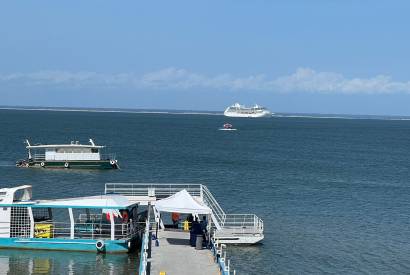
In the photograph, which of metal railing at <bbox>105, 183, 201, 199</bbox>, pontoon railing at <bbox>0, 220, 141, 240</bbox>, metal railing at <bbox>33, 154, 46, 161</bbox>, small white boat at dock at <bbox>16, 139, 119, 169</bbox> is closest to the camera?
pontoon railing at <bbox>0, 220, 141, 240</bbox>

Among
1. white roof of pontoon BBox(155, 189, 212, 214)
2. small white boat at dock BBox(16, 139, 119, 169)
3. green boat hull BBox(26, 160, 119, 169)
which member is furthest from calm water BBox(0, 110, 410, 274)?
white roof of pontoon BBox(155, 189, 212, 214)

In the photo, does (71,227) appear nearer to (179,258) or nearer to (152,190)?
(152,190)

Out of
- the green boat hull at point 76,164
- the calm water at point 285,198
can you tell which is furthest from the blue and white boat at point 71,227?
the green boat hull at point 76,164

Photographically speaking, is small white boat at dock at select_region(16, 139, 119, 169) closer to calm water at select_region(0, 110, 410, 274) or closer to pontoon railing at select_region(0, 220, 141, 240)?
calm water at select_region(0, 110, 410, 274)

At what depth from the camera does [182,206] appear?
32812 millimetres

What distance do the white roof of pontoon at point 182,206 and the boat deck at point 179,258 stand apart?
1.50 m

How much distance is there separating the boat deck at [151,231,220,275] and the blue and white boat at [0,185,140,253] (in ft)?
12.4

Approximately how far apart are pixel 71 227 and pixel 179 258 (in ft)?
32.2

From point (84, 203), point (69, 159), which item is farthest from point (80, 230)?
point (69, 159)

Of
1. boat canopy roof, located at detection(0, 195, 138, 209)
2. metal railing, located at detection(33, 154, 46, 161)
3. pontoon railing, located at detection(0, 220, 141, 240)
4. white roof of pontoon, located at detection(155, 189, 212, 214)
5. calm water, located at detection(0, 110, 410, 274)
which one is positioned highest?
white roof of pontoon, located at detection(155, 189, 212, 214)

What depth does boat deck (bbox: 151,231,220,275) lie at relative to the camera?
26.5m

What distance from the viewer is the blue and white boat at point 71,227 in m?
35.6

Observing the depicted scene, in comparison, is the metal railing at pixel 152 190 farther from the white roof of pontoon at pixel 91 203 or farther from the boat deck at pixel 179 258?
the boat deck at pixel 179 258

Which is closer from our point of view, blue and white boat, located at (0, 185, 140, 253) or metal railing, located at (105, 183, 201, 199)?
blue and white boat, located at (0, 185, 140, 253)
